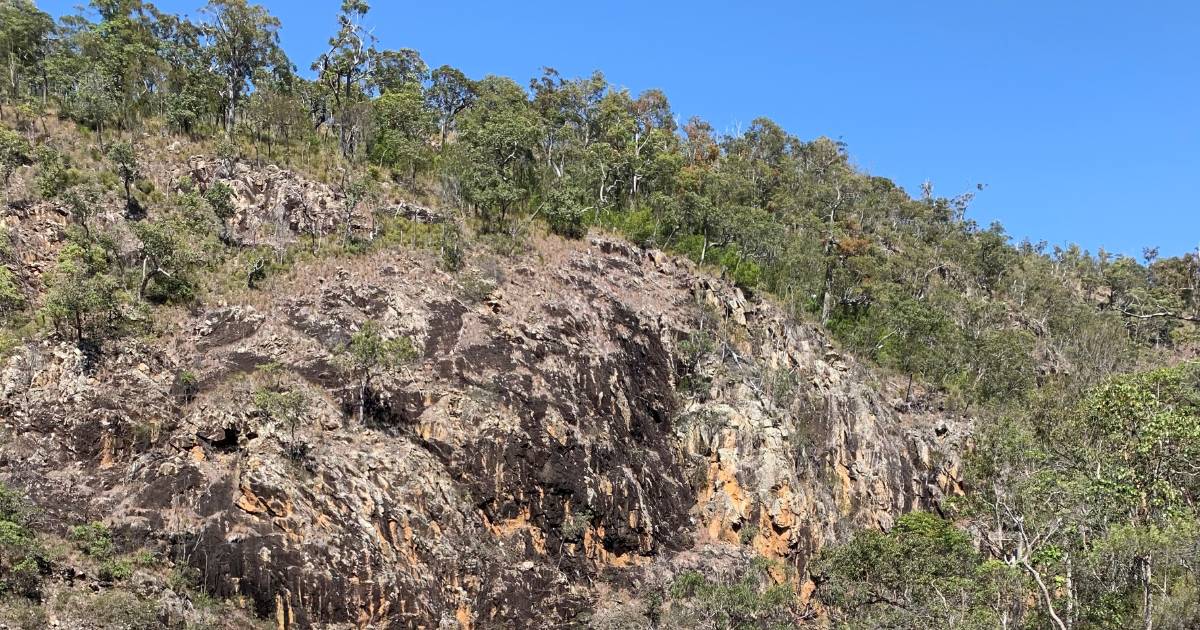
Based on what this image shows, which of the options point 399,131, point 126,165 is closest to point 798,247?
point 399,131

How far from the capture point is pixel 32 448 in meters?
29.0

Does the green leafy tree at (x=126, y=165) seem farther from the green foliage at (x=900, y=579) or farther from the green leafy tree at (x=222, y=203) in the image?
the green foliage at (x=900, y=579)

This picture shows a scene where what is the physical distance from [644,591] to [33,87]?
4710cm

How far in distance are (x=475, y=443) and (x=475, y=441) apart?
104mm

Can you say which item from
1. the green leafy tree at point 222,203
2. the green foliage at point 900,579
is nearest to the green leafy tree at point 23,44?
the green leafy tree at point 222,203

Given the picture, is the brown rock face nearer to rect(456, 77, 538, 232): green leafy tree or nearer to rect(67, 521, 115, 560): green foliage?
rect(67, 521, 115, 560): green foliage

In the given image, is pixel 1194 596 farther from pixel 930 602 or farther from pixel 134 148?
pixel 134 148

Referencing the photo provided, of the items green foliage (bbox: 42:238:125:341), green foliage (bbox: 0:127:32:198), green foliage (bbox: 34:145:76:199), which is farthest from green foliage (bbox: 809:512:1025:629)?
green foliage (bbox: 0:127:32:198)

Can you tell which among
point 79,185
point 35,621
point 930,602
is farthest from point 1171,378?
point 79,185

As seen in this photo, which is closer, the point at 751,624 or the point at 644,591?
the point at 751,624

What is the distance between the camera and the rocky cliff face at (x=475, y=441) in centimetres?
2920

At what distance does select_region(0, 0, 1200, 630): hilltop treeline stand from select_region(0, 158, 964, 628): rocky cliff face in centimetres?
428

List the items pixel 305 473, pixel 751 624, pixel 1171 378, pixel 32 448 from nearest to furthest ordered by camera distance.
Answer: pixel 1171 378
pixel 32 448
pixel 305 473
pixel 751 624

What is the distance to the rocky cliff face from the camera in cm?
2920
